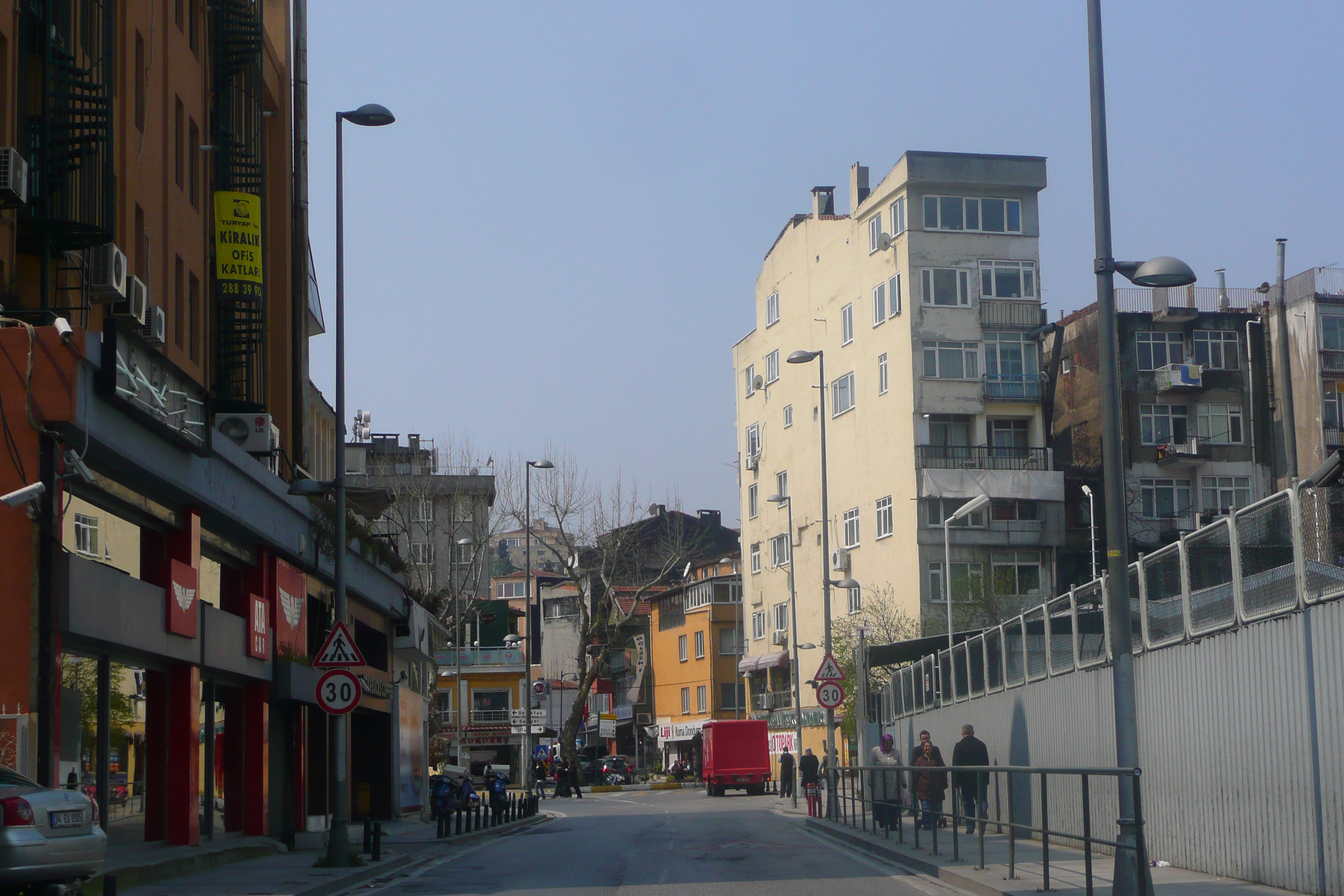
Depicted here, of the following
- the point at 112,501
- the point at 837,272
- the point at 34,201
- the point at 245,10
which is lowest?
the point at 112,501

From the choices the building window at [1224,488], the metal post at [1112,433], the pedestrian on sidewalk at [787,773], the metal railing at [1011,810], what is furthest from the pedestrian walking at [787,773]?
the metal post at [1112,433]

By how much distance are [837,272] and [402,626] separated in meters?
34.7

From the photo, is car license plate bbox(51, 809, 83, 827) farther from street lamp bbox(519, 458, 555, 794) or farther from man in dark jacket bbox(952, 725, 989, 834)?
street lamp bbox(519, 458, 555, 794)

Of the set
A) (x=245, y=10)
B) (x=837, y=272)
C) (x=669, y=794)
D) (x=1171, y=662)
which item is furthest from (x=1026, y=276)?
(x=1171, y=662)

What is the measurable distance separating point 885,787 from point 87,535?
499 inches

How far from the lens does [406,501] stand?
65.5 m

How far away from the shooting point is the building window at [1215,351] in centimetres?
6482

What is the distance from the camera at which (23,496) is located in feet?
46.2

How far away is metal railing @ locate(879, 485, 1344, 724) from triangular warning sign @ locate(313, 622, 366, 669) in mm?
9429

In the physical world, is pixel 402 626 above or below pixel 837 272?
below

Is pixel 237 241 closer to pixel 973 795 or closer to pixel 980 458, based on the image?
pixel 973 795

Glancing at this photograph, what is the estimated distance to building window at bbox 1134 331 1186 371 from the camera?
212ft

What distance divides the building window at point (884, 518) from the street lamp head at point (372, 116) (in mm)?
43135

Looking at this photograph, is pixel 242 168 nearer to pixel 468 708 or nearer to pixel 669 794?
pixel 669 794
